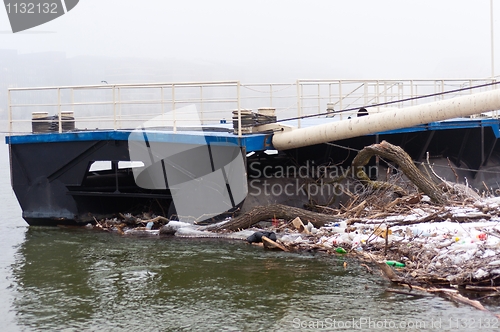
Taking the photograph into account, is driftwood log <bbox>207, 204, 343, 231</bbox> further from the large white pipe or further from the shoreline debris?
the large white pipe

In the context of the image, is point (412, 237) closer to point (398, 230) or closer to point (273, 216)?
point (398, 230)

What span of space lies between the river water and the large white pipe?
2.50 metres

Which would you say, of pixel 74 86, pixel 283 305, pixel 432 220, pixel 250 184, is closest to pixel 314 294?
pixel 283 305

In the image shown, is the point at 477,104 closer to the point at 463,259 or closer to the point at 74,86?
the point at 463,259

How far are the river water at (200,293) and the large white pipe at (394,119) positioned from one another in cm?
250

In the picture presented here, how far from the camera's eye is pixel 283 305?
30.1 feet

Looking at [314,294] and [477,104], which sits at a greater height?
[477,104]

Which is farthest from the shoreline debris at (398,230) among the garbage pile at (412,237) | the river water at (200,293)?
the river water at (200,293)

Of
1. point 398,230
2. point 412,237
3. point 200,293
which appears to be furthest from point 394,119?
point 200,293

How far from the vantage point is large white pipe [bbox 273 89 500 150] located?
1175 cm

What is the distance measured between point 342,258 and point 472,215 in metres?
2.25

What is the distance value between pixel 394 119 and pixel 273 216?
293cm

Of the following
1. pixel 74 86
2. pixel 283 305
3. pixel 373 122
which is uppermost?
pixel 74 86

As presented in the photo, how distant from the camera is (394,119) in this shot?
42.1 feet
